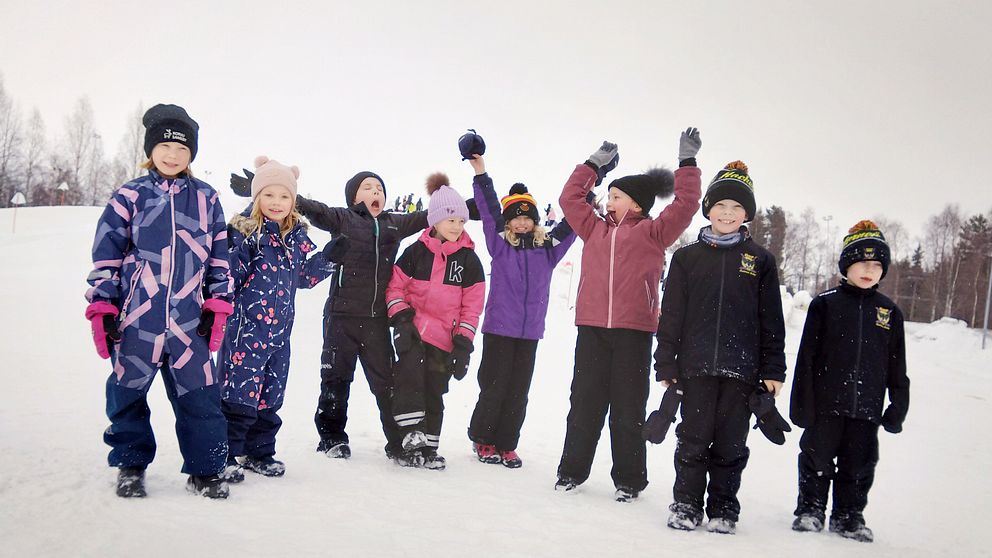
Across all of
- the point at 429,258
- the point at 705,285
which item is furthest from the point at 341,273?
the point at 705,285

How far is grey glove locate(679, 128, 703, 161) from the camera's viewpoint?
364 cm

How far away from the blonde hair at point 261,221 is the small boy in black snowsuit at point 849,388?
3245 mm

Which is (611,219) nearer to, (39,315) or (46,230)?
(39,315)

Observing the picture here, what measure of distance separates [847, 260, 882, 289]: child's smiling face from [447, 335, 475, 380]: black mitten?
97.3 inches

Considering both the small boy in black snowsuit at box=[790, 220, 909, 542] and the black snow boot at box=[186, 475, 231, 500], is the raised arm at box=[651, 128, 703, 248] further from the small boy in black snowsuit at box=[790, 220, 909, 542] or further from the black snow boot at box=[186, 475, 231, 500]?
the black snow boot at box=[186, 475, 231, 500]

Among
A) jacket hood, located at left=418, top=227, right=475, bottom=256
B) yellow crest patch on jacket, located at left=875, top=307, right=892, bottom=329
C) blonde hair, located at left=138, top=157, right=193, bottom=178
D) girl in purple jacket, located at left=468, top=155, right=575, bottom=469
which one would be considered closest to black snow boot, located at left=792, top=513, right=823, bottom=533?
yellow crest patch on jacket, located at left=875, top=307, right=892, bottom=329

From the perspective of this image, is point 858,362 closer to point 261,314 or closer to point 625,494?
point 625,494

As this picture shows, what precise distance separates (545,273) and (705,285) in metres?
1.52

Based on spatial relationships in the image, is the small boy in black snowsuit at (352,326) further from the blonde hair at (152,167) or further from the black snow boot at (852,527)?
the black snow boot at (852,527)

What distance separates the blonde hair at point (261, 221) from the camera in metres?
3.61

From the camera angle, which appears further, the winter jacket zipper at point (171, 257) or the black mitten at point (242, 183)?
the black mitten at point (242, 183)

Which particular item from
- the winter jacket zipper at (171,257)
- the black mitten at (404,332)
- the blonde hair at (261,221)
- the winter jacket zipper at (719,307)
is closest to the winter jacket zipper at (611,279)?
the winter jacket zipper at (719,307)

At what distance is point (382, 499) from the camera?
10.1ft

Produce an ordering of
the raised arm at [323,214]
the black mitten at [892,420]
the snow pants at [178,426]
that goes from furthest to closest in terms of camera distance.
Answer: the raised arm at [323,214]
the black mitten at [892,420]
the snow pants at [178,426]
